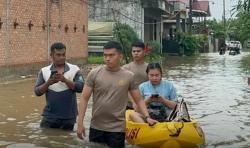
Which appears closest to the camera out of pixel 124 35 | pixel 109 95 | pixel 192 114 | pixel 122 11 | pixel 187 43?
pixel 109 95

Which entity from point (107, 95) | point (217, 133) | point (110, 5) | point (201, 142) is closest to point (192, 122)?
point (201, 142)

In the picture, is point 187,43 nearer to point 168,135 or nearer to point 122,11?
point 122,11

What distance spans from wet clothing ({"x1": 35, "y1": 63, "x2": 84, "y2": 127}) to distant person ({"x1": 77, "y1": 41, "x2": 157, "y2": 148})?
122cm

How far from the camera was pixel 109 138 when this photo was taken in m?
7.05

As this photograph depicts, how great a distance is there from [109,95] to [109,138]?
1.82 ft

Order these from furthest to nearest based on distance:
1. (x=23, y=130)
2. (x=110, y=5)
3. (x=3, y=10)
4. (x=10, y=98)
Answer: (x=110, y=5), (x=3, y=10), (x=10, y=98), (x=23, y=130)

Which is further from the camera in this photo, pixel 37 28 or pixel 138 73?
pixel 37 28

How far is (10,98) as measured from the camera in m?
15.0

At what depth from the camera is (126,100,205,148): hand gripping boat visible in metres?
7.81

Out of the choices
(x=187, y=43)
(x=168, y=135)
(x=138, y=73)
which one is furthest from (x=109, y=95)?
(x=187, y=43)

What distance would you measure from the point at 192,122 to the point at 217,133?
8.45 ft

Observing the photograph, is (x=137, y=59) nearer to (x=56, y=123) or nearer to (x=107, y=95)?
(x=56, y=123)

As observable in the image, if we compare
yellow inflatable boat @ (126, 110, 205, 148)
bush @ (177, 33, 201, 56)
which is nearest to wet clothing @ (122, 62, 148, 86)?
yellow inflatable boat @ (126, 110, 205, 148)

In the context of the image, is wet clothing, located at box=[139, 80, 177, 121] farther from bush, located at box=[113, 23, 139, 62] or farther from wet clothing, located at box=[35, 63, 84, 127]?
bush, located at box=[113, 23, 139, 62]
